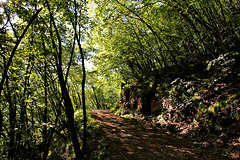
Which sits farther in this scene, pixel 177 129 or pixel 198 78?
pixel 198 78

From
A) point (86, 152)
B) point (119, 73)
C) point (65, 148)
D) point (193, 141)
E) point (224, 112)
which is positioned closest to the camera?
point (224, 112)

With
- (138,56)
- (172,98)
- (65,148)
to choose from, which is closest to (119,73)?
(138,56)

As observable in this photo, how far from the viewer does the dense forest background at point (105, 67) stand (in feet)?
14.3

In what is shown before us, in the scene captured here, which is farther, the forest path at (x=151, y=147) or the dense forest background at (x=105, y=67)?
the forest path at (x=151, y=147)

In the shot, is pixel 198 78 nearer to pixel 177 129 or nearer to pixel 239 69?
pixel 239 69

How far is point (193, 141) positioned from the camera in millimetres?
5625

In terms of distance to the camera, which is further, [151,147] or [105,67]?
[105,67]

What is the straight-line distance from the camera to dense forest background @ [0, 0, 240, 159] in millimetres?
4359

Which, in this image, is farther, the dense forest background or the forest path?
the forest path

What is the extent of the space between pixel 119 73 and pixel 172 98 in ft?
24.7

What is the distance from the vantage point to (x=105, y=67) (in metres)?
11.7

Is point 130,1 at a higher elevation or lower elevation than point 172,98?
higher

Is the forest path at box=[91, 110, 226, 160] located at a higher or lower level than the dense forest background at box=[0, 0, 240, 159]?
lower

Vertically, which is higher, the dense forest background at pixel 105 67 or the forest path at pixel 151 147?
the dense forest background at pixel 105 67
